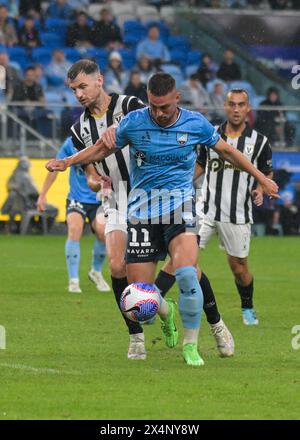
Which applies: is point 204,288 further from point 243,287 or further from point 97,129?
point 243,287

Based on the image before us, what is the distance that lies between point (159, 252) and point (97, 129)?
1378mm

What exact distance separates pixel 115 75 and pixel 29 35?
95.7 inches

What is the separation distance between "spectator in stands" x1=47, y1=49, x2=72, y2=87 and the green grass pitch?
1025cm

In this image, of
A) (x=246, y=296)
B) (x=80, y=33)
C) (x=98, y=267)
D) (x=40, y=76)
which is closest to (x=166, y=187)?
(x=246, y=296)

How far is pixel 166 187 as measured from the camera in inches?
350

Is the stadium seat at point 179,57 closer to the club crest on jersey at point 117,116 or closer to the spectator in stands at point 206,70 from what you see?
the spectator in stands at point 206,70

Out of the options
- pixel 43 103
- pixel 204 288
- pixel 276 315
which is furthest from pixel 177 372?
pixel 43 103

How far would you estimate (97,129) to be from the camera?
9.84 meters

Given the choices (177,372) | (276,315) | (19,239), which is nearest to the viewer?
(177,372)

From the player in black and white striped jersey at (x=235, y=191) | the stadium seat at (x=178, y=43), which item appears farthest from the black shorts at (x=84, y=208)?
the stadium seat at (x=178, y=43)

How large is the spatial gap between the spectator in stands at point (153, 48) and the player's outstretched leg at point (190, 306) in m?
18.3

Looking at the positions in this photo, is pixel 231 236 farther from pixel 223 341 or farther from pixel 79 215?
pixel 79 215

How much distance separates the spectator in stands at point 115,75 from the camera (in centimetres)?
2444

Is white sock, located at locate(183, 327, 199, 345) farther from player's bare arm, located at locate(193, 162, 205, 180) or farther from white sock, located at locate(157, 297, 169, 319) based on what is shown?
player's bare arm, located at locate(193, 162, 205, 180)
